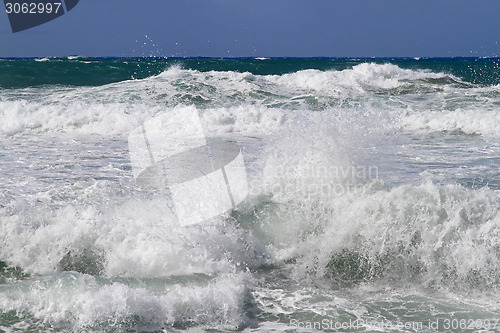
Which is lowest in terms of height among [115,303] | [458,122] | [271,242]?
[458,122]

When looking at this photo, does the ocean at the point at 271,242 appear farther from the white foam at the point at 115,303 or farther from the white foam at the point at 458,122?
the white foam at the point at 458,122

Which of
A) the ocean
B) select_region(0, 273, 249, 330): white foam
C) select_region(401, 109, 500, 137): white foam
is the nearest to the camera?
select_region(0, 273, 249, 330): white foam

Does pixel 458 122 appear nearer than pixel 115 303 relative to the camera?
No

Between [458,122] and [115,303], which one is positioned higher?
[115,303]

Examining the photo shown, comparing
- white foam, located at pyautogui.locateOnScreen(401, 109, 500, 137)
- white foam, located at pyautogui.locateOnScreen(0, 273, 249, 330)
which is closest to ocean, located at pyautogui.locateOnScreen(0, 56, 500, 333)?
white foam, located at pyautogui.locateOnScreen(0, 273, 249, 330)

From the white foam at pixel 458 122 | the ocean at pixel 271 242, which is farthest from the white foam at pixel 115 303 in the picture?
the white foam at pixel 458 122

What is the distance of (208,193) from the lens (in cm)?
603

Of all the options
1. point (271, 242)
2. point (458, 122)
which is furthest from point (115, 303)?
point (458, 122)

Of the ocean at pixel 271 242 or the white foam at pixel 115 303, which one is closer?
the white foam at pixel 115 303

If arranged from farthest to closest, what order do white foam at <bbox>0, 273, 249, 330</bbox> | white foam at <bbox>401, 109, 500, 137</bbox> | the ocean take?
white foam at <bbox>401, 109, 500, 137</bbox>, the ocean, white foam at <bbox>0, 273, 249, 330</bbox>

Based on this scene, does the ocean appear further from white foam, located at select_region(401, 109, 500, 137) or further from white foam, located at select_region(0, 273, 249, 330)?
white foam, located at select_region(401, 109, 500, 137)

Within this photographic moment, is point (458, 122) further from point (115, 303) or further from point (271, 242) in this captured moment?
point (115, 303)

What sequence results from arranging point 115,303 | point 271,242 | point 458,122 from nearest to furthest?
1. point 115,303
2. point 271,242
3. point 458,122

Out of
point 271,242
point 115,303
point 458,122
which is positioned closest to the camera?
point 115,303
